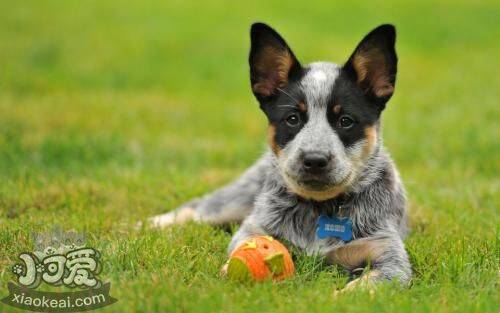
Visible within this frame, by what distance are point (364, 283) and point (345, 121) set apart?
1.18 metres

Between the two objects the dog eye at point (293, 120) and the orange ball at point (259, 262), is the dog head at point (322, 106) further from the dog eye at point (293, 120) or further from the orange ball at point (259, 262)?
the orange ball at point (259, 262)

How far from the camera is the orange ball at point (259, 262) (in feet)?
15.0

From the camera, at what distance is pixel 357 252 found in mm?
5098

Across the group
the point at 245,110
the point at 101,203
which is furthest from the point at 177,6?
the point at 101,203

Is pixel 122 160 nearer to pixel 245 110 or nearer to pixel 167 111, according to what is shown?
pixel 167 111

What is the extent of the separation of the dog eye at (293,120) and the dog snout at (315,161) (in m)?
0.37

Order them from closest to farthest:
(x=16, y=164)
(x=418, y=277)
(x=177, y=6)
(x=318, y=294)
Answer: (x=318, y=294) < (x=418, y=277) < (x=16, y=164) < (x=177, y=6)

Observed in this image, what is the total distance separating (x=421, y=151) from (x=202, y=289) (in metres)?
6.02

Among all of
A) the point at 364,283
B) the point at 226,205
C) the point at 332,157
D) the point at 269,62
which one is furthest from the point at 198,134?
the point at 364,283

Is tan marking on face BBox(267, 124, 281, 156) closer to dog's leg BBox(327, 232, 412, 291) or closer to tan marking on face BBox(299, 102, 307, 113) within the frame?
tan marking on face BBox(299, 102, 307, 113)

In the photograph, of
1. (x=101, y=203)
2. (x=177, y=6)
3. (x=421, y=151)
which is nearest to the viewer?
(x=101, y=203)

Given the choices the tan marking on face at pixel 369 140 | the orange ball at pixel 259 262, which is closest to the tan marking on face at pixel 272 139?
the tan marking on face at pixel 369 140

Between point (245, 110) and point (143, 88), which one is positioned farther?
point (143, 88)

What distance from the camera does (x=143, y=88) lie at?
44.8ft
